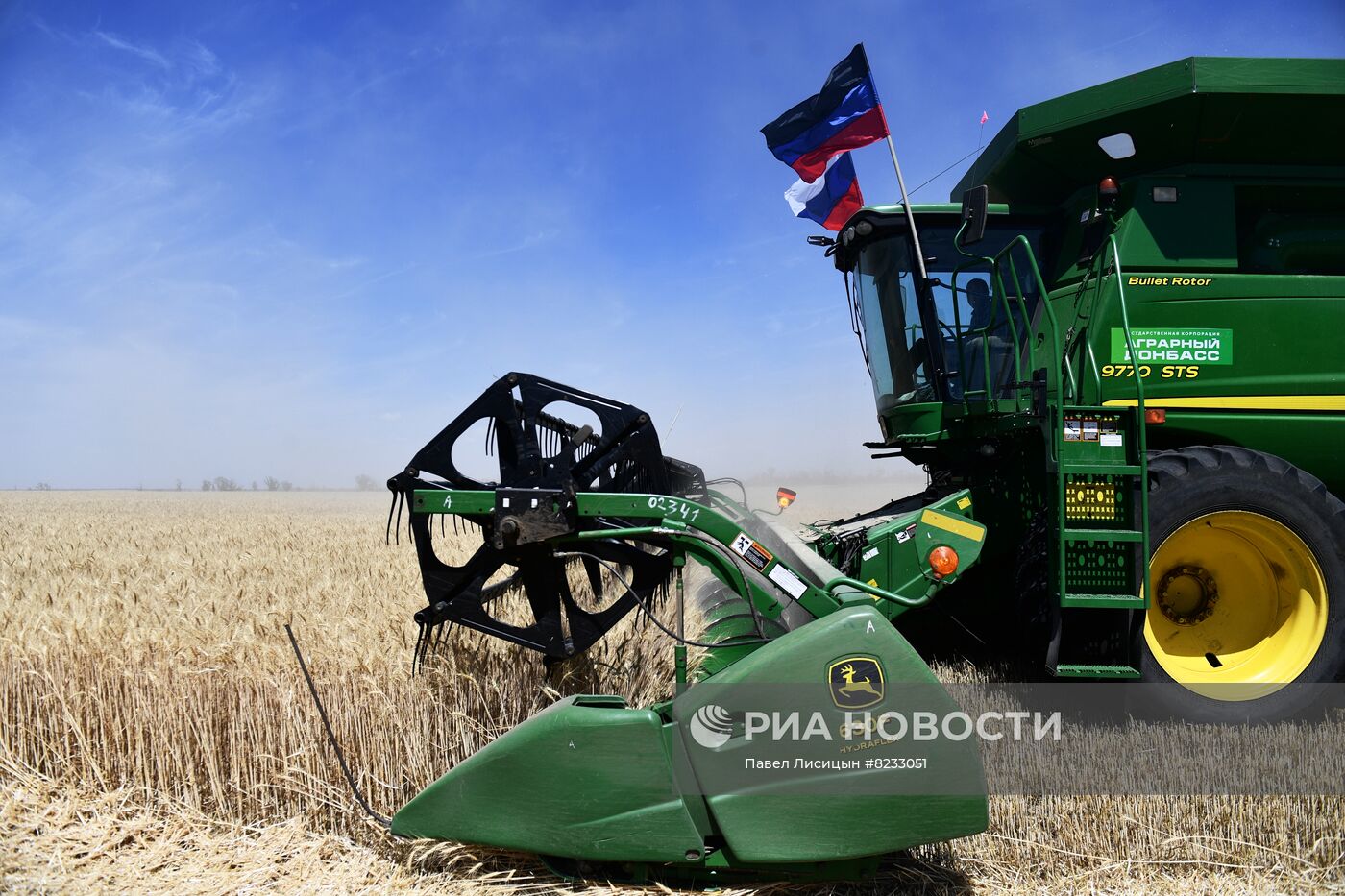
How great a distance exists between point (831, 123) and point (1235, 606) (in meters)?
3.27

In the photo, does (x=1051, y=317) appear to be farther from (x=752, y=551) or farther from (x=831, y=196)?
(x=831, y=196)

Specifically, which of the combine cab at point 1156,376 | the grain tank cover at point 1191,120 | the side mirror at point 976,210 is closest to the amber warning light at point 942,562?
the combine cab at point 1156,376

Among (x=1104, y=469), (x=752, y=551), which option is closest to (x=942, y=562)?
(x=1104, y=469)

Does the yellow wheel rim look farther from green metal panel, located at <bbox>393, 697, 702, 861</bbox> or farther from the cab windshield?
green metal panel, located at <bbox>393, 697, 702, 861</bbox>

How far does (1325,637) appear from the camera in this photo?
355cm

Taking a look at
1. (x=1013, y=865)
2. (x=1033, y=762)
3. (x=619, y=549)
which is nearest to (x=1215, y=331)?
(x=1033, y=762)

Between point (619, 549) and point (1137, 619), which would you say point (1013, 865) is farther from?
point (619, 549)

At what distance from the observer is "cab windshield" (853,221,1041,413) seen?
14.1 ft

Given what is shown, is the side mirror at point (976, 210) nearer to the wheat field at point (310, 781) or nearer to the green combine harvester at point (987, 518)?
the green combine harvester at point (987, 518)

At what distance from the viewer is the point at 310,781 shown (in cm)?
299

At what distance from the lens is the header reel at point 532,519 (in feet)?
9.64

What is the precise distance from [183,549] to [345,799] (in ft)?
15.1

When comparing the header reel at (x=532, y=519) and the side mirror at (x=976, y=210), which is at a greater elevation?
the side mirror at (x=976, y=210)

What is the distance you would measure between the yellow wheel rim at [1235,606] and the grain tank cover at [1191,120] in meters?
1.77
